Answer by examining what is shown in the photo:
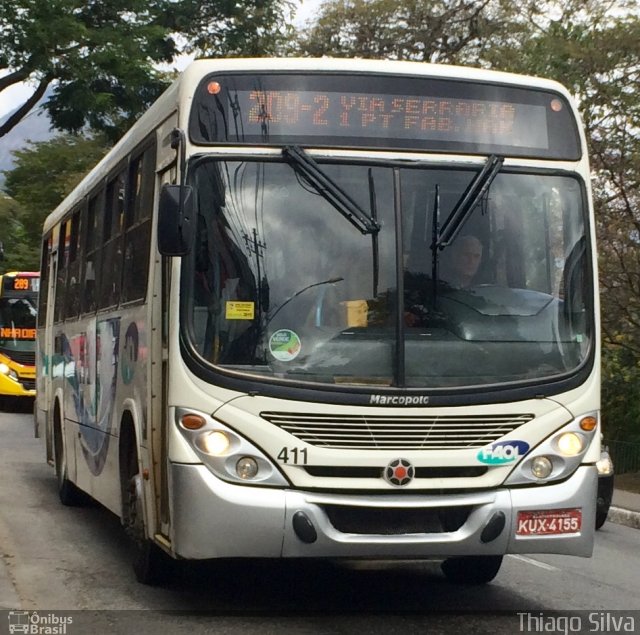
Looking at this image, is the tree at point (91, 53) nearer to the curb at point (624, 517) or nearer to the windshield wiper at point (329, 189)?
the curb at point (624, 517)

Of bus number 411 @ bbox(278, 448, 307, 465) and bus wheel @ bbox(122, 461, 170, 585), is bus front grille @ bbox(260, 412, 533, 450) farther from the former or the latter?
bus wheel @ bbox(122, 461, 170, 585)

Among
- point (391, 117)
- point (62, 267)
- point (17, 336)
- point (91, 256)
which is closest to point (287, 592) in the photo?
point (391, 117)

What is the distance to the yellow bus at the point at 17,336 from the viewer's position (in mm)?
29875

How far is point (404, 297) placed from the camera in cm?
759

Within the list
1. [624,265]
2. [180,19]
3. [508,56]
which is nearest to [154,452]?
[624,265]

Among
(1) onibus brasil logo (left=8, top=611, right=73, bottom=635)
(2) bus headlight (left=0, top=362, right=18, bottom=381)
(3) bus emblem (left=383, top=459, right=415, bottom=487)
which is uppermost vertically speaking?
(3) bus emblem (left=383, top=459, right=415, bottom=487)

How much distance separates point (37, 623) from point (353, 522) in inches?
69.7

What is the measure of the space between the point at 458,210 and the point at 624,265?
465 inches

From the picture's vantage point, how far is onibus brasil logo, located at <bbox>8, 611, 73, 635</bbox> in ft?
23.8

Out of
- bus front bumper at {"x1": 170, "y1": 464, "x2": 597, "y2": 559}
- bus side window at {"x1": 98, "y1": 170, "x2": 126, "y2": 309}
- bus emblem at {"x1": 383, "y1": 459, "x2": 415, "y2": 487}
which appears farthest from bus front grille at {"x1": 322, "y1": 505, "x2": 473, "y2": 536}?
bus side window at {"x1": 98, "y1": 170, "x2": 126, "y2": 309}

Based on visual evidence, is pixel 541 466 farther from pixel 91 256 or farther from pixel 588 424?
pixel 91 256

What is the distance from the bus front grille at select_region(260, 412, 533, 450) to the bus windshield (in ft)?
0.66

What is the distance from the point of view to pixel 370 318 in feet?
24.8

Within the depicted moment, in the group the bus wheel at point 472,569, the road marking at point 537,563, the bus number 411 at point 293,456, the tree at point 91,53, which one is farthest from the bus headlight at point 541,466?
the tree at point 91,53
